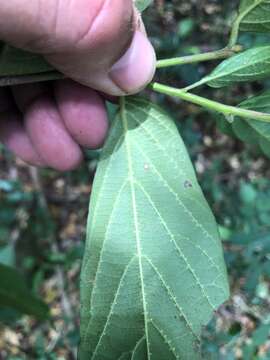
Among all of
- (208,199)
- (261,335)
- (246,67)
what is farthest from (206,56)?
(208,199)

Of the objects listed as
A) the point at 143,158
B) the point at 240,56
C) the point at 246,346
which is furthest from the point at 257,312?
the point at 240,56

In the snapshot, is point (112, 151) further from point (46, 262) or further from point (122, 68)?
point (46, 262)

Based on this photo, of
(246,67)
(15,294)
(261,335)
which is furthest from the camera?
(261,335)

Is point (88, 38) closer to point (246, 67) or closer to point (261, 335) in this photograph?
point (246, 67)

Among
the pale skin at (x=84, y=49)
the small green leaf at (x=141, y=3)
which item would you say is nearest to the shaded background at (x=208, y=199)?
the pale skin at (x=84, y=49)

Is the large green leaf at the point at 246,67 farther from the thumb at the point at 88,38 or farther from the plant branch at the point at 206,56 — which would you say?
the thumb at the point at 88,38
